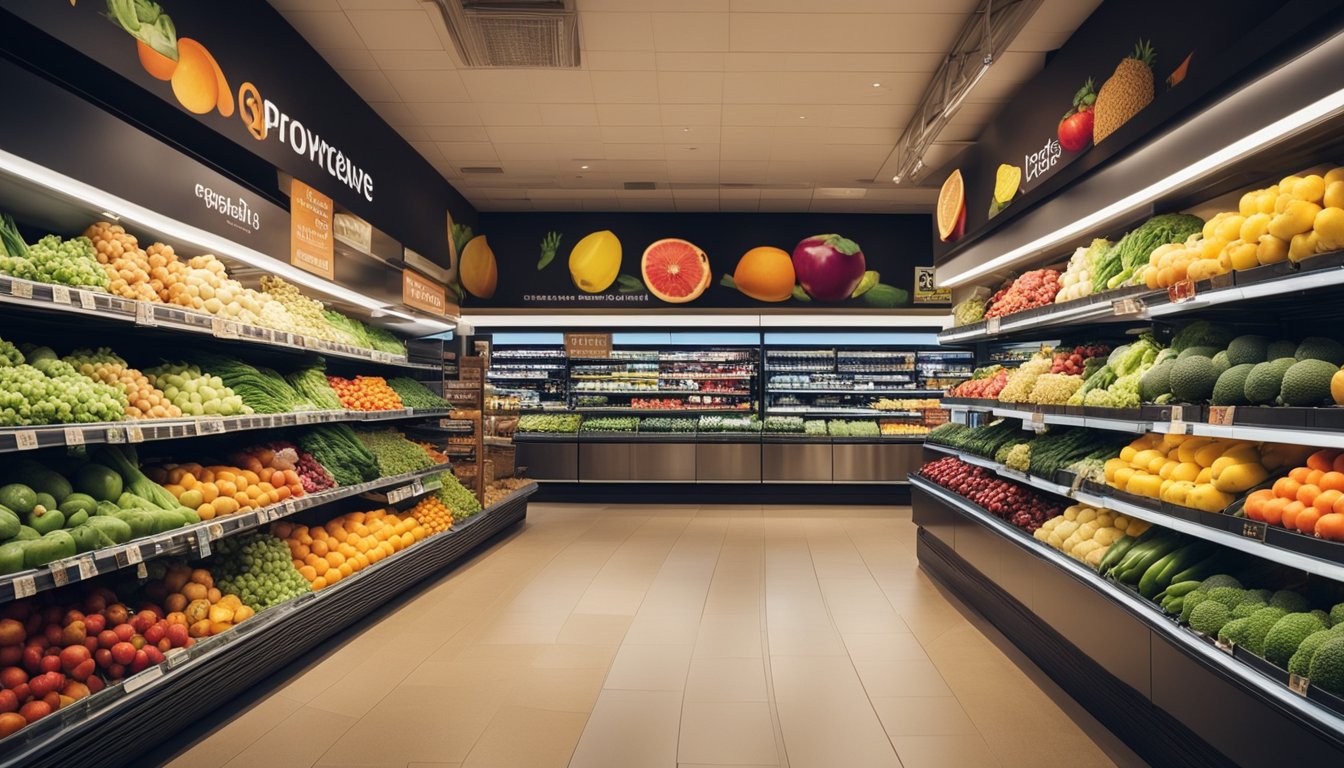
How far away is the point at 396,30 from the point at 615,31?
4.84ft

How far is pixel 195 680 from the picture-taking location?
112 inches

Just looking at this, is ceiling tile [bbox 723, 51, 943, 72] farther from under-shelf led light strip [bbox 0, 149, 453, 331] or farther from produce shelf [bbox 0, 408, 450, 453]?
produce shelf [bbox 0, 408, 450, 453]

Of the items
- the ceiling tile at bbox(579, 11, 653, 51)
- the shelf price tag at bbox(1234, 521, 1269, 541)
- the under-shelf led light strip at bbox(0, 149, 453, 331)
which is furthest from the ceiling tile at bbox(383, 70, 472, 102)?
the shelf price tag at bbox(1234, 521, 1269, 541)

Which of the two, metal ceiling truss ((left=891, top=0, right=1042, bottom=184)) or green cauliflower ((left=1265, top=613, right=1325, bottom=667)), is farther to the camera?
metal ceiling truss ((left=891, top=0, right=1042, bottom=184))

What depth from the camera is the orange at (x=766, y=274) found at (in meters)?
9.39

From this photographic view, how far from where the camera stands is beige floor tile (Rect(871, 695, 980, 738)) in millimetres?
2934

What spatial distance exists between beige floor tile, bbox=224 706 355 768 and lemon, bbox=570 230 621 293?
6956mm

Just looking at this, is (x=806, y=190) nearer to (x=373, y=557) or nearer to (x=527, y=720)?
(x=373, y=557)

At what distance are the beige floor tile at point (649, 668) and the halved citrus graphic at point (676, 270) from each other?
615cm

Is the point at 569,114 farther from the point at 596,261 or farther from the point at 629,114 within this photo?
the point at 596,261

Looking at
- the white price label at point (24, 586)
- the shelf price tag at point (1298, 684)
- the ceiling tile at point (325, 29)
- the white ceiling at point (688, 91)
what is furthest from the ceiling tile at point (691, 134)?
the shelf price tag at point (1298, 684)

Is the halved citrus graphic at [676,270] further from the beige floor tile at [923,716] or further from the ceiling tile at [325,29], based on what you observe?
the beige floor tile at [923,716]

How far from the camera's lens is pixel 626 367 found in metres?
10.2

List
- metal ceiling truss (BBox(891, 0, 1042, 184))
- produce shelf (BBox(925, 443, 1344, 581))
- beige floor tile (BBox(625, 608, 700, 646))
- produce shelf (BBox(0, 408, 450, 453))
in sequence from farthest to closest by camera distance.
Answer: metal ceiling truss (BBox(891, 0, 1042, 184)) < beige floor tile (BBox(625, 608, 700, 646)) < produce shelf (BBox(0, 408, 450, 453)) < produce shelf (BBox(925, 443, 1344, 581))
